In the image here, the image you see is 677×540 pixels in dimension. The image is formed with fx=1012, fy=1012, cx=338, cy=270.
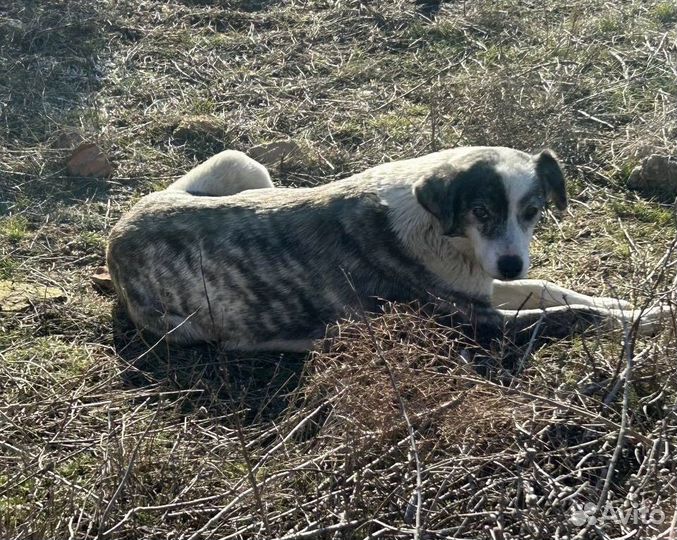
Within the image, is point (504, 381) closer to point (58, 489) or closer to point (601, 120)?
point (58, 489)

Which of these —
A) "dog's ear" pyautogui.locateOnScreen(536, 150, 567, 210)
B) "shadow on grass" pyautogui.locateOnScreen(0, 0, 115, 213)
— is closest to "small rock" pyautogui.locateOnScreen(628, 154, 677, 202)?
"dog's ear" pyautogui.locateOnScreen(536, 150, 567, 210)

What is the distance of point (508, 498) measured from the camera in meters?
4.18

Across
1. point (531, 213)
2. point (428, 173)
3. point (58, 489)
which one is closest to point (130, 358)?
point (58, 489)

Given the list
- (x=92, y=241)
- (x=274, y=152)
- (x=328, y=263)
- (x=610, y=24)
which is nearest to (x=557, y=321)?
(x=328, y=263)

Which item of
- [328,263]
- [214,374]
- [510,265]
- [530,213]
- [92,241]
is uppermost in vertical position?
[530,213]

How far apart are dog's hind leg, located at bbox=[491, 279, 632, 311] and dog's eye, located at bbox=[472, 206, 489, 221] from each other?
0.70 m

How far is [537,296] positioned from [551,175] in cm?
81

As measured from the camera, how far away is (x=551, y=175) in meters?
6.00

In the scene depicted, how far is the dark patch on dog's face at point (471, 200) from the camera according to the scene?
564cm

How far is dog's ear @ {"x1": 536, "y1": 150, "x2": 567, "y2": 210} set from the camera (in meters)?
5.96

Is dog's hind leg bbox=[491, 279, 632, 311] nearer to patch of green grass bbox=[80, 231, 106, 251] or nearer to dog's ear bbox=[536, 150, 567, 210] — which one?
dog's ear bbox=[536, 150, 567, 210]

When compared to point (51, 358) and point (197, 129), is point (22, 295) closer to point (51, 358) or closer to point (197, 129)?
point (51, 358)

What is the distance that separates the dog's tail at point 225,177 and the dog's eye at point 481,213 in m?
2.09

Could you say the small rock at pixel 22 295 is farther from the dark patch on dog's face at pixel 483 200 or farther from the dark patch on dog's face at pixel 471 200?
the dark patch on dog's face at pixel 483 200
